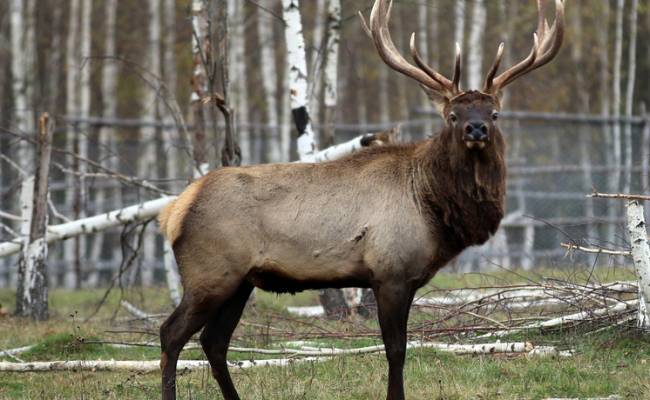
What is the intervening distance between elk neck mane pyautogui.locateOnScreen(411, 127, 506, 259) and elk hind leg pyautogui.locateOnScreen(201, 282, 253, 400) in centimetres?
135

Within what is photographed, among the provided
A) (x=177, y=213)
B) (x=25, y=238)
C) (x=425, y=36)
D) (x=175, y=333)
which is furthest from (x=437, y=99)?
(x=425, y=36)

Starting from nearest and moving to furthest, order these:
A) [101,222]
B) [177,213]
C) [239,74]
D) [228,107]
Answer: [177,213] < [228,107] < [101,222] < [239,74]

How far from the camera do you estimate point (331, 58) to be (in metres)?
11.5

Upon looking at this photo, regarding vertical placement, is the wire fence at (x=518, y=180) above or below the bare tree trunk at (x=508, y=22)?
below

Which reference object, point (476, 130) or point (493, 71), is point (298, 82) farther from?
point (476, 130)

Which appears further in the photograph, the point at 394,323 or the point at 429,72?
the point at 429,72

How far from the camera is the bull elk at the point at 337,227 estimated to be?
7039 mm

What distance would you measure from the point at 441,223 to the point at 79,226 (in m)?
5.23

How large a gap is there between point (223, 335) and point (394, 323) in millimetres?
1240

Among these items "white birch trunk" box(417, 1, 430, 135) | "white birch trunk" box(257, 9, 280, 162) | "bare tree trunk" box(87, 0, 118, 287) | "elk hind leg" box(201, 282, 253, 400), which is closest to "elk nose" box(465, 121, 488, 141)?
"elk hind leg" box(201, 282, 253, 400)

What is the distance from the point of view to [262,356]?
27.9ft

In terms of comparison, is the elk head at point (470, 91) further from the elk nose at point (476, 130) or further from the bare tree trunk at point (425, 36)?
the bare tree trunk at point (425, 36)

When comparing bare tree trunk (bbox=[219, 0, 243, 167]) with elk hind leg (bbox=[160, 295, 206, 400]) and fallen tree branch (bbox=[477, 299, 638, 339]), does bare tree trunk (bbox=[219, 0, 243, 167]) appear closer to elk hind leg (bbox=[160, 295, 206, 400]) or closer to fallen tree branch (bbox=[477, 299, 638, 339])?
fallen tree branch (bbox=[477, 299, 638, 339])

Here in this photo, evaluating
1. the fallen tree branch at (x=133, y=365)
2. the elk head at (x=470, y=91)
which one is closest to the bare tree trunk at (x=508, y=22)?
the elk head at (x=470, y=91)
